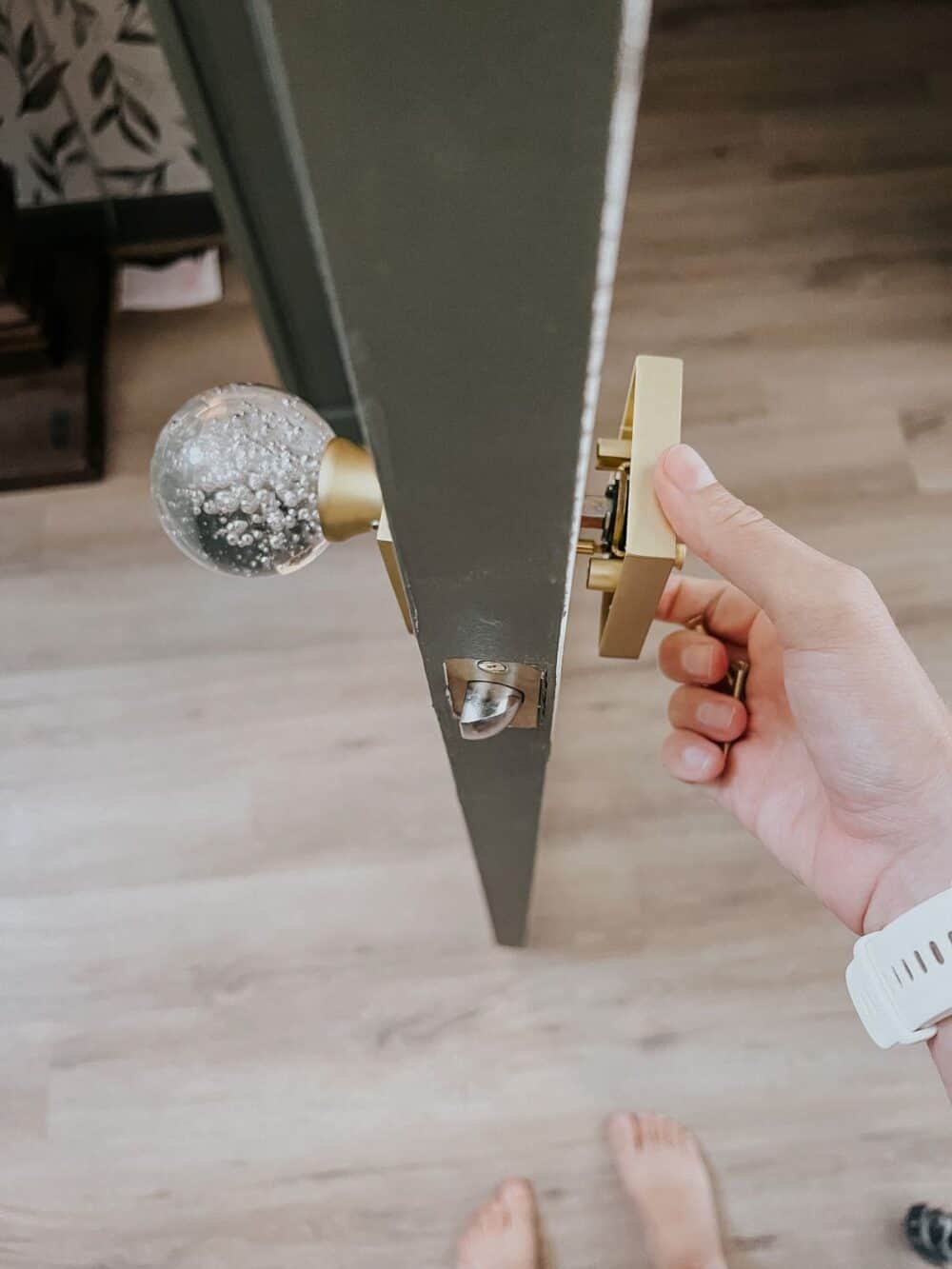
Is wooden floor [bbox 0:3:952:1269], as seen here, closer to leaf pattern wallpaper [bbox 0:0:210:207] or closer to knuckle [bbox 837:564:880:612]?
leaf pattern wallpaper [bbox 0:0:210:207]

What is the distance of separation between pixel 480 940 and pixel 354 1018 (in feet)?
0.51

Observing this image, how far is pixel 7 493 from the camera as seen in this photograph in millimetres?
1270

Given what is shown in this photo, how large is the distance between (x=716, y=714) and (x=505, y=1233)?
52 cm

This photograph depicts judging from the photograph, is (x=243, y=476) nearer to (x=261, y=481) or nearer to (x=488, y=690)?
(x=261, y=481)

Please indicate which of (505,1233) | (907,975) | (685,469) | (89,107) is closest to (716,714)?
(907,975)

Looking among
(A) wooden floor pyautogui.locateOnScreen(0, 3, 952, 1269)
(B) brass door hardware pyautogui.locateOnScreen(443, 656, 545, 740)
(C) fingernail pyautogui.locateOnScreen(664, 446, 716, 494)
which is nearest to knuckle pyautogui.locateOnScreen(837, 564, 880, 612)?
(C) fingernail pyautogui.locateOnScreen(664, 446, 716, 494)

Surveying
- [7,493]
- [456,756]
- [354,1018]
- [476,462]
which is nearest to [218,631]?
[7,493]

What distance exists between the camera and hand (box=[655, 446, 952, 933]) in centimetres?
55

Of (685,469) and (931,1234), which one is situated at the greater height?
(685,469)

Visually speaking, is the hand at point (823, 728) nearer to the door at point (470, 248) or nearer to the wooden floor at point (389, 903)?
the door at point (470, 248)

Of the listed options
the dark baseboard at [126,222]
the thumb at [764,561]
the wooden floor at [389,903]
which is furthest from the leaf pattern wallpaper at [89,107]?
the thumb at [764,561]

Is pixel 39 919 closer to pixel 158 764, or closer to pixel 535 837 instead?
pixel 158 764

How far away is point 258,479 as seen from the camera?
38 cm

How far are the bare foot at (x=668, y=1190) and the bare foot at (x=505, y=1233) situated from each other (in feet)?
0.32
